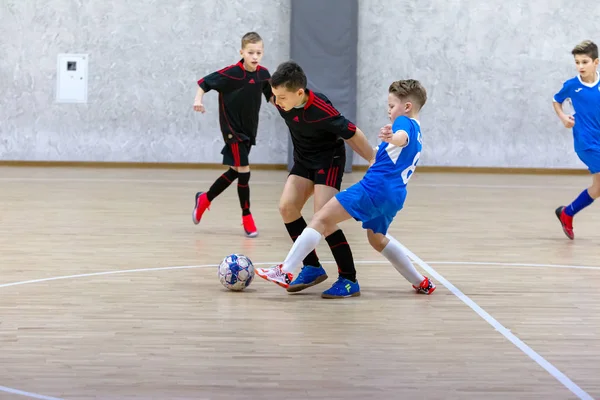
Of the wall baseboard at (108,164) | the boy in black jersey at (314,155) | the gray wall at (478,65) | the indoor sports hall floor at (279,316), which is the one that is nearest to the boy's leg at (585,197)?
the indoor sports hall floor at (279,316)

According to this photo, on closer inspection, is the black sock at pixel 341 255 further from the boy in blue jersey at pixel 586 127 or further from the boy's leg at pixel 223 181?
the boy in blue jersey at pixel 586 127

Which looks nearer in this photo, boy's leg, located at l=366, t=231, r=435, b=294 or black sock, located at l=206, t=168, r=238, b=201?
boy's leg, located at l=366, t=231, r=435, b=294

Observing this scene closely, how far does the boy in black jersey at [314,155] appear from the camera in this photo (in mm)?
4660

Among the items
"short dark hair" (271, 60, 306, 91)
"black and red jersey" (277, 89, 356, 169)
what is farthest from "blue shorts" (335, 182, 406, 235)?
"short dark hair" (271, 60, 306, 91)

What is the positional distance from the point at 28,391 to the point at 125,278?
2.14 metres

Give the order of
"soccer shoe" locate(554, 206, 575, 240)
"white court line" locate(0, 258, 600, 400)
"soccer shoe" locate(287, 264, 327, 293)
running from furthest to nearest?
"soccer shoe" locate(554, 206, 575, 240) < "soccer shoe" locate(287, 264, 327, 293) < "white court line" locate(0, 258, 600, 400)

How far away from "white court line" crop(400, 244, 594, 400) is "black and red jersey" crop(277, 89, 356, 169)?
0.96 meters

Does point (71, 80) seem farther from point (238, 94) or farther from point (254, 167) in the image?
point (238, 94)

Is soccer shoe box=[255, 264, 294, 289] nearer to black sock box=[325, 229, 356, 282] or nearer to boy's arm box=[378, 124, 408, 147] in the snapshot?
black sock box=[325, 229, 356, 282]

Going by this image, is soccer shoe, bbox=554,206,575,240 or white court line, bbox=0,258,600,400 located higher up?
soccer shoe, bbox=554,206,575,240

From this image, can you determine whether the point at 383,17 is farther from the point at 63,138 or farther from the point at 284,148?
the point at 63,138

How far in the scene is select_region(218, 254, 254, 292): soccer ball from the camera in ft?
15.7

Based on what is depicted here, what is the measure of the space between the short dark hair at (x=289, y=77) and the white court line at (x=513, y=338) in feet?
4.53

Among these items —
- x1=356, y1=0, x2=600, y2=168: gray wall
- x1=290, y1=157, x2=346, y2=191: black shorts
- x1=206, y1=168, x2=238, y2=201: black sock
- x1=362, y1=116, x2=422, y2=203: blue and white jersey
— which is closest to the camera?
x1=362, y1=116, x2=422, y2=203: blue and white jersey
